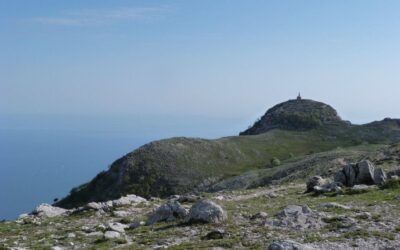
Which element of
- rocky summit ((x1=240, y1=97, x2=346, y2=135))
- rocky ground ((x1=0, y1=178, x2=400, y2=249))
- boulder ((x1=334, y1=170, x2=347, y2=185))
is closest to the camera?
rocky ground ((x1=0, y1=178, x2=400, y2=249))

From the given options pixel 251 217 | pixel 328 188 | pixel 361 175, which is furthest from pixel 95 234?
pixel 361 175

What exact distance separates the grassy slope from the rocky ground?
A: 46.9m

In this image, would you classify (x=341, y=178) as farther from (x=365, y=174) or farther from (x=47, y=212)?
(x=47, y=212)

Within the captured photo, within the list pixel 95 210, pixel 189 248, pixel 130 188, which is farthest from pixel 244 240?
pixel 130 188

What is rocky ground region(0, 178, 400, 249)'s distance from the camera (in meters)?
18.3

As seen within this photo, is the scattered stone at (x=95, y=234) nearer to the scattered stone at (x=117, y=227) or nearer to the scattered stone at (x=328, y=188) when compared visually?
the scattered stone at (x=117, y=227)

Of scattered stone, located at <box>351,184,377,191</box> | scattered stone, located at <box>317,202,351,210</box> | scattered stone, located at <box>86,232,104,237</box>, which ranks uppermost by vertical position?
scattered stone, located at <box>351,184,377,191</box>

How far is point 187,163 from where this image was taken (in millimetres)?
84062

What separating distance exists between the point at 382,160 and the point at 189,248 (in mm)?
34343

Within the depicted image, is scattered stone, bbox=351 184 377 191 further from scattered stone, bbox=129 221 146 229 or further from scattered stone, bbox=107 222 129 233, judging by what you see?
scattered stone, bbox=107 222 129 233

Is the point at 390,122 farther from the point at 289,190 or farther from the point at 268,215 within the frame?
the point at 268,215

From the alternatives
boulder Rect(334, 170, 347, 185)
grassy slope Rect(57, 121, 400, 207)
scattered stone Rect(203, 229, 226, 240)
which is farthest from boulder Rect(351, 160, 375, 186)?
grassy slope Rect(57, 121, 400, 207)

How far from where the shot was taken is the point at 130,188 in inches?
2982

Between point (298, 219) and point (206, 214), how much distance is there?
4.16 meters
